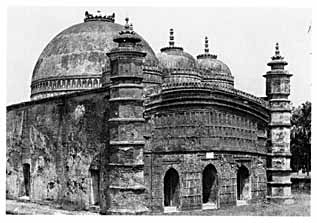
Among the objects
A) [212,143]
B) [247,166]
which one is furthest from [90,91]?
[247,166]

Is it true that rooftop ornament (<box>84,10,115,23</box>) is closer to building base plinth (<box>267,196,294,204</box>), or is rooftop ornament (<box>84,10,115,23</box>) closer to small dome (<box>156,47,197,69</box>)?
small dome (<box>156,47,197,69</box>)

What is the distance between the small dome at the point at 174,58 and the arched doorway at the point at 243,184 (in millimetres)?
5747

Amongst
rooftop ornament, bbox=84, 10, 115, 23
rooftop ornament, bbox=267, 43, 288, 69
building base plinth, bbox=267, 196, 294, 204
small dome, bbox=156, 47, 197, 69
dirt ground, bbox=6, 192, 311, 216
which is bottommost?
dirt ground, bbox=6, 192, 311, 216

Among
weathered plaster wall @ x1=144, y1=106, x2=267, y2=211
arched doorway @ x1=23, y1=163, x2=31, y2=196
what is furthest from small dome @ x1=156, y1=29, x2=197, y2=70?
arched doorway @ x1=23, y1=163, x2=31, y2=196

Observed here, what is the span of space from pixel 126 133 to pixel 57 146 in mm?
4280

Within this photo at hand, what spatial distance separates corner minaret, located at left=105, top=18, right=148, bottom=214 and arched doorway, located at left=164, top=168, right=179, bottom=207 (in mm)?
1417

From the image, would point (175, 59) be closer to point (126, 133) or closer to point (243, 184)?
point (243, 184)

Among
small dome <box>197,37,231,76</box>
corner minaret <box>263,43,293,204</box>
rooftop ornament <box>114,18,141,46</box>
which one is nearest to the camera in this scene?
rooftop ornament <box>114,18,141,46</box>

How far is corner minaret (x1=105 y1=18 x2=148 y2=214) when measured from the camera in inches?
632

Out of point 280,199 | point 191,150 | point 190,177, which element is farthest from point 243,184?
point 191,150

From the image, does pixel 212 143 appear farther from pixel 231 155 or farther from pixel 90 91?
pixel 90 91

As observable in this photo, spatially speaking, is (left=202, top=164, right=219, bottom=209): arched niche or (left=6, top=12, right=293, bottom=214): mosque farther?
(left=202, top=164, right=219, bottom=209): arched niche

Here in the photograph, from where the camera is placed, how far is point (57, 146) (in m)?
19.8

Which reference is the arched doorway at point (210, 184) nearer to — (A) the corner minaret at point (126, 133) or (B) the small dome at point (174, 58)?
(A) the corner minaret at point (126, 133)
